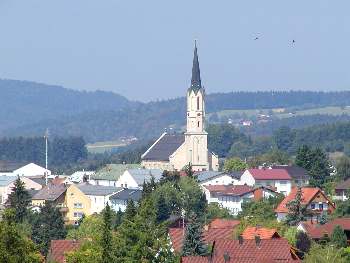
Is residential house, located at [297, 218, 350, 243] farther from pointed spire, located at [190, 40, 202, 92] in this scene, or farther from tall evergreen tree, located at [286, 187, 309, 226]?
pointed spire, located at [190, 40, 202, 92]

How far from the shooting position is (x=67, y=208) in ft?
267

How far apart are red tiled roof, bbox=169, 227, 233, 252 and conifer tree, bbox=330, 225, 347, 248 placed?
3.37m

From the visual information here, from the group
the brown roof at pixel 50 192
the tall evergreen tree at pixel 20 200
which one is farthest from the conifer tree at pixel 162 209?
the brown roof at pixel 50 192

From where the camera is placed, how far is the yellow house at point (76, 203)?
267 ft

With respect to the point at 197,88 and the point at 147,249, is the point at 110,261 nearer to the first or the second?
the point at 147,249

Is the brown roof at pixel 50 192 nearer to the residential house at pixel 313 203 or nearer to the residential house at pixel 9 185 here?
the residential house at pixel 9 185

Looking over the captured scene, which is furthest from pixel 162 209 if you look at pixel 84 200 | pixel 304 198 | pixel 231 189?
pixel 84 200

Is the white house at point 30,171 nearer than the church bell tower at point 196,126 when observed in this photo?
No

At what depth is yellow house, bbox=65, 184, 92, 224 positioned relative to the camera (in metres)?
81.2

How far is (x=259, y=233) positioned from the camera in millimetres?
46125

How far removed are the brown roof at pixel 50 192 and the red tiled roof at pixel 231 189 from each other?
8982 millimetres

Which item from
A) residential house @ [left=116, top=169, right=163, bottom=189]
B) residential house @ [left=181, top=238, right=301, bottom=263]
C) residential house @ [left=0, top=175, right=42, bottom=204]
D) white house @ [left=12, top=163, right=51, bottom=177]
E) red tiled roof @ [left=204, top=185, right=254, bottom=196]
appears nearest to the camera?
residential house @ [left=181, top=238, right=301, bottom=263]

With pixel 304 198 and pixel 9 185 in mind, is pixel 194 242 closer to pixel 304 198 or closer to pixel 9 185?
pixel 304 198

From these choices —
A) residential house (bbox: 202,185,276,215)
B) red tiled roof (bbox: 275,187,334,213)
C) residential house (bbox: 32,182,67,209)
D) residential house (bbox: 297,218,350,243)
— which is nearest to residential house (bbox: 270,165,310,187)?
residential house (bbox: 202,185,276,215)
